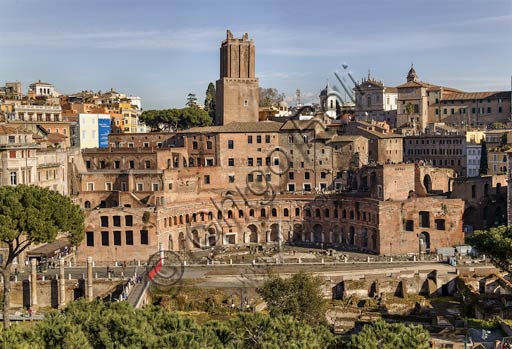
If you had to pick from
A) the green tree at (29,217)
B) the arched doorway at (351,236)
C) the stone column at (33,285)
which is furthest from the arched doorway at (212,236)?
the green tree at (29,217)

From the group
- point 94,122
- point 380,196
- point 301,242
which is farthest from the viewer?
point 94,122

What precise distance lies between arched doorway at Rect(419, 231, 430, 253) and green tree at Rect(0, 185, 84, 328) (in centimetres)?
2960

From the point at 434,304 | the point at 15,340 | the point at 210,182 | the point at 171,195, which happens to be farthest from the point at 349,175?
the point at 15,340

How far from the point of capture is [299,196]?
68000 millimetres

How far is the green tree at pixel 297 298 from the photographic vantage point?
4103 centimetres

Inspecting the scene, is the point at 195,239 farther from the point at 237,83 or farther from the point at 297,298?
the point at 297,298

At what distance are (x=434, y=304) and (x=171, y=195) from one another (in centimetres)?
2477

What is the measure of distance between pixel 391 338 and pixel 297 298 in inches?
613

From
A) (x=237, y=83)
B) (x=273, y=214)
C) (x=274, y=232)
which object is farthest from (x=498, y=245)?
(x=237, y=83)

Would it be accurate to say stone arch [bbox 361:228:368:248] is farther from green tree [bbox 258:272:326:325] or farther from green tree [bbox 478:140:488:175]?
green tree [bbox 258:272:326:325]

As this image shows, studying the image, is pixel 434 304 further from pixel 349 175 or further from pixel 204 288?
pixel 349 175

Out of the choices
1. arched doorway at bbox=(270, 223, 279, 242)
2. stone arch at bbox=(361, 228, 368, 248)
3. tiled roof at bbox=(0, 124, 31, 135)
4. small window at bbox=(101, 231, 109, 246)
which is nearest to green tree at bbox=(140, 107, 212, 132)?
arched doorway at bbox=(270, 223, 279, 242)

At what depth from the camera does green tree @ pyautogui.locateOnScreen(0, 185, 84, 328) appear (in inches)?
1642

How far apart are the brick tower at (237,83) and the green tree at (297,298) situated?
117 feet
